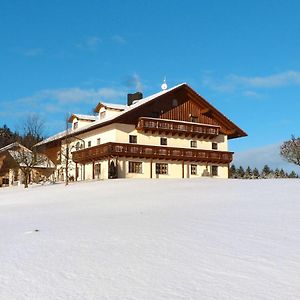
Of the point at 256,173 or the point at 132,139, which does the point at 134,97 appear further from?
the point at 256,173

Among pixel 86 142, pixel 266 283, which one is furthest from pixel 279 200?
pixel 86 142

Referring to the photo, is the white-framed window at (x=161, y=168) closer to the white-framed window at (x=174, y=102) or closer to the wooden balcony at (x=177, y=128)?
the wooden balcony at (x=177, y=128)

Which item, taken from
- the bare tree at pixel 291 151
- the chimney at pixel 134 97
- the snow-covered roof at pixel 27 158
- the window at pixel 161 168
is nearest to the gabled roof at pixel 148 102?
the chimney at pixel 134 97

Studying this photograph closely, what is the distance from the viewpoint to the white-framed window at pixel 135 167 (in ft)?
150

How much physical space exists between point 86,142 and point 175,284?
151 feet

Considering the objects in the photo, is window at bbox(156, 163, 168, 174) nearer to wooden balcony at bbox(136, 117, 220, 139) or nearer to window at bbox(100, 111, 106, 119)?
wooden balcony at bbox(136, 117, 220, 139)

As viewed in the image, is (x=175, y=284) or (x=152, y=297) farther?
(x=175, y=284)

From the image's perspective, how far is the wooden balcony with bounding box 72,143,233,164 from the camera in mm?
44156

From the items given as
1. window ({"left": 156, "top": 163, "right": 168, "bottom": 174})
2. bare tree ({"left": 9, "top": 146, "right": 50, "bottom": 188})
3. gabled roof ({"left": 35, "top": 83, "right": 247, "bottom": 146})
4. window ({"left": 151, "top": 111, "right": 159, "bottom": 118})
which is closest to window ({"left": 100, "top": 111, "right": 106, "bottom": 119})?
gabled roof ({"left": 35, "top": 83, "right": 247, "bottom": 146})

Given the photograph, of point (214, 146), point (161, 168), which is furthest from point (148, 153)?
point (214, 146)

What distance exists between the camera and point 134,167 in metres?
45.8

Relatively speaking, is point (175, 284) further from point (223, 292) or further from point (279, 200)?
point (279, 200)

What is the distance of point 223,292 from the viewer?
630 centimetres

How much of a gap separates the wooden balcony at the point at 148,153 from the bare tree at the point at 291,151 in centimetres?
1556
